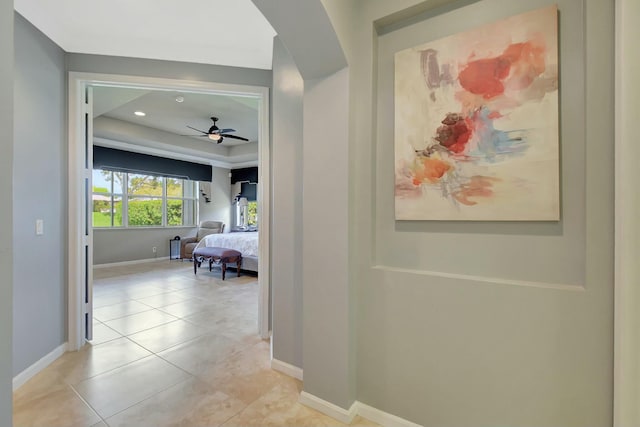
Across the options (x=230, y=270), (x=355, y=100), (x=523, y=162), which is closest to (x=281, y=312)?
(x=355, y=100)

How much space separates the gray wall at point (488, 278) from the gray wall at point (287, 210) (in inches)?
22.8

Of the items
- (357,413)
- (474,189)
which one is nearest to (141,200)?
(357,413)

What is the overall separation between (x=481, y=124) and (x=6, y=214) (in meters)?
1.79

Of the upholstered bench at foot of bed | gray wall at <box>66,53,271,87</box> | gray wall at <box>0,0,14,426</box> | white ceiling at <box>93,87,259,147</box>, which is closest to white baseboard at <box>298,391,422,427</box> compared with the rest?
gray wall at <box>0,0,14,426</box>

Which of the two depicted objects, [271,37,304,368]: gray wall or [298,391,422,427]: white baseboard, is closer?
[298,391,422,427]: white baseboard

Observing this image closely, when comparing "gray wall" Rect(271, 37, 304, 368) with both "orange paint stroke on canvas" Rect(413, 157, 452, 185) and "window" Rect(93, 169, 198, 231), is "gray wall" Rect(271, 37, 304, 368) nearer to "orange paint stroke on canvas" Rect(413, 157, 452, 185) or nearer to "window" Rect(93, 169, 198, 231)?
"orange paint stroke on canvas" Rect(413, 157, 452, 185)

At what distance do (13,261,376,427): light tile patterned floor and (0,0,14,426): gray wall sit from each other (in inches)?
50.2

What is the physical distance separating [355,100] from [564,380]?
173 cm

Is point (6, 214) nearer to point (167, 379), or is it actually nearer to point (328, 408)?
point (328, 408)

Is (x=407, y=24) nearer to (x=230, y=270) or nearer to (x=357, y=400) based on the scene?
(x=357, y=400)

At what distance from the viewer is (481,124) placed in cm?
147

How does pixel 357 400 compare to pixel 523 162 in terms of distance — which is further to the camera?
pixel 357 400

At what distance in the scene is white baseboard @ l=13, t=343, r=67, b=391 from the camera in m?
2.04

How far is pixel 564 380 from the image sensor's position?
130 cm
